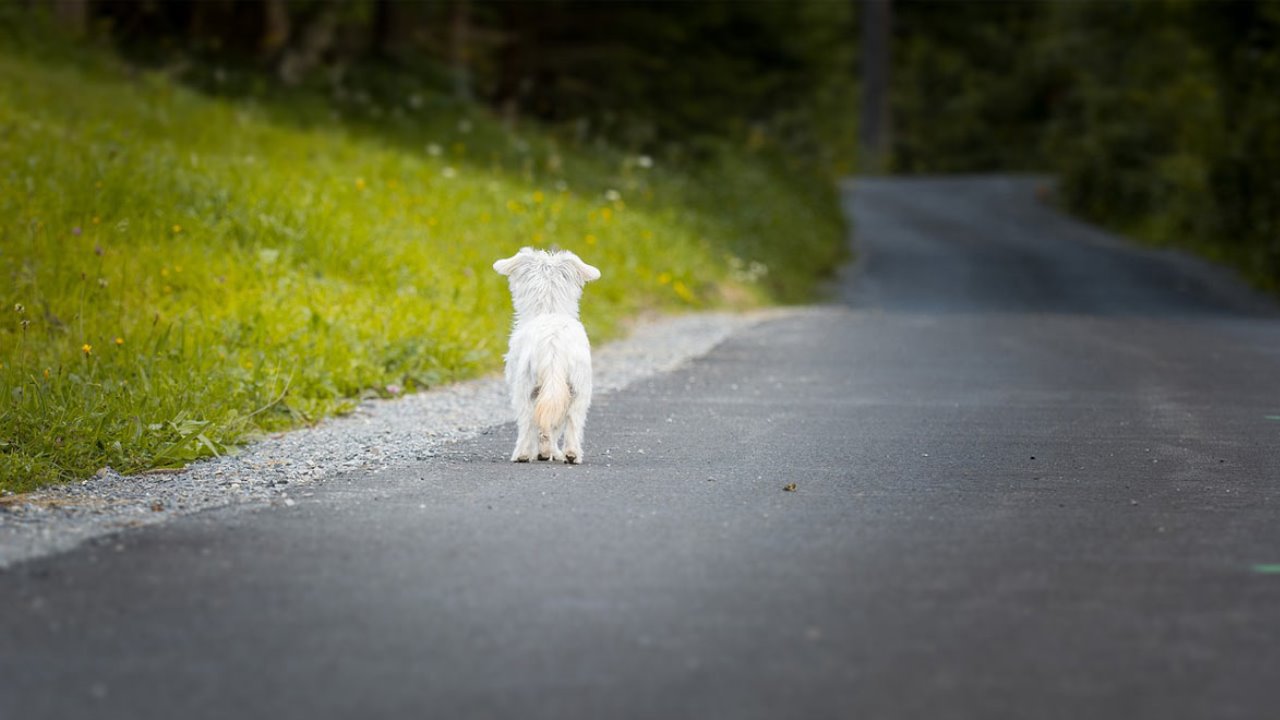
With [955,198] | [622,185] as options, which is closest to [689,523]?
[622,185]

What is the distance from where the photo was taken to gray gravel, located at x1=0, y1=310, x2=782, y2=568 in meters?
7.46

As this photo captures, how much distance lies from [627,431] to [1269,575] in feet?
17.1

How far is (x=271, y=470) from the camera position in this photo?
9.20 meters

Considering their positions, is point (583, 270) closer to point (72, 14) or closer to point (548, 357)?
point (548, 357)

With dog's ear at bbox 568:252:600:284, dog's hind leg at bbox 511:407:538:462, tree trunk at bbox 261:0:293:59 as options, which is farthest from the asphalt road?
tree trunk at bbox 261:0:293:59

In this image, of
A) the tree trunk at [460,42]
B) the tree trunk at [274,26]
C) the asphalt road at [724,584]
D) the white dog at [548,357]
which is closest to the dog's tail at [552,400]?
the white dog at [548,357]

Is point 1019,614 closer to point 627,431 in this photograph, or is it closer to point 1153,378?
point 627,431

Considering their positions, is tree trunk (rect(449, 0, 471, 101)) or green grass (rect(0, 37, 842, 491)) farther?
tree trunk (rect(449, 0, 471, 101))

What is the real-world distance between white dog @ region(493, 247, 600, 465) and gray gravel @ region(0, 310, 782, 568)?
0.84 meters

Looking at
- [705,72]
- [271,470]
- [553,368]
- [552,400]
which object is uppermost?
[705,72]

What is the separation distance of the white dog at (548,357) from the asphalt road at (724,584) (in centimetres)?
27

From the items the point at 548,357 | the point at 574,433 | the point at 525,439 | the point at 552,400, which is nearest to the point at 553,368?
the point at 548,357

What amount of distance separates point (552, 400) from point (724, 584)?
278 cm

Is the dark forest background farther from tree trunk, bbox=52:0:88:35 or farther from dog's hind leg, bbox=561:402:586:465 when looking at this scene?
dog's hind leg, bbox=561:402:586:465
